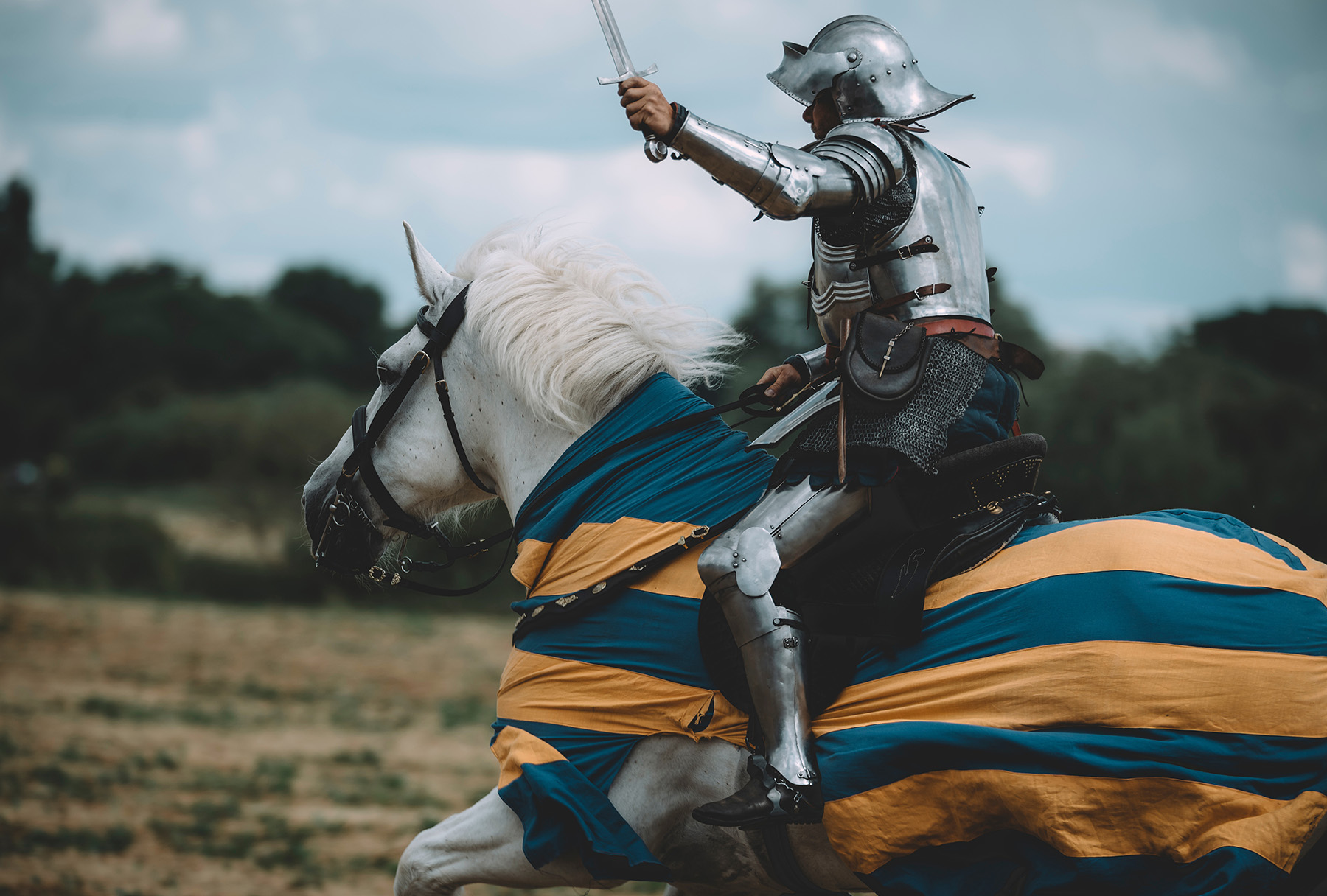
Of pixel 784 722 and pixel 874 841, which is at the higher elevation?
pixel 784 722

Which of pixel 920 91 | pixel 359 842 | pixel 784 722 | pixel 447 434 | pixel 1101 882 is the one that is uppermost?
pixel 920 91

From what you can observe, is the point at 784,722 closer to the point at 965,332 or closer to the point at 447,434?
the point at 965,332

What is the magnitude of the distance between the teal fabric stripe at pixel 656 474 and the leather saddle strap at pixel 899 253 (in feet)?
2.00

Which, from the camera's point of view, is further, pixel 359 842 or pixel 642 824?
pixel 359 842

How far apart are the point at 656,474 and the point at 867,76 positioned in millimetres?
1180

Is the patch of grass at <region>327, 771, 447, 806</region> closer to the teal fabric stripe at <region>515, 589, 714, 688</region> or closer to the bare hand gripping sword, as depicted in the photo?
the teal fabric stripe at <region>515, 589, 714, 688</region>

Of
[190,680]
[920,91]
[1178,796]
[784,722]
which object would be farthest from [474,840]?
[190,680]

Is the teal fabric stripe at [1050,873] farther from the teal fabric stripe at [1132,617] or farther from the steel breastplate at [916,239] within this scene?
the steel breastplate at [916,239]

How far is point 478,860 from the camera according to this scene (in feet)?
9.14

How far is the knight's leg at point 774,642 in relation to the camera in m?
2.39

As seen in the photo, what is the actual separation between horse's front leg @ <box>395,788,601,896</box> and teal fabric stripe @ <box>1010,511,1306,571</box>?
1454 millimetres

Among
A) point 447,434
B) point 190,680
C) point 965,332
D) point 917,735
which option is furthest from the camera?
point 190,680

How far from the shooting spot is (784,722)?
244cm

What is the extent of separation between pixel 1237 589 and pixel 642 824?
1.53 m
